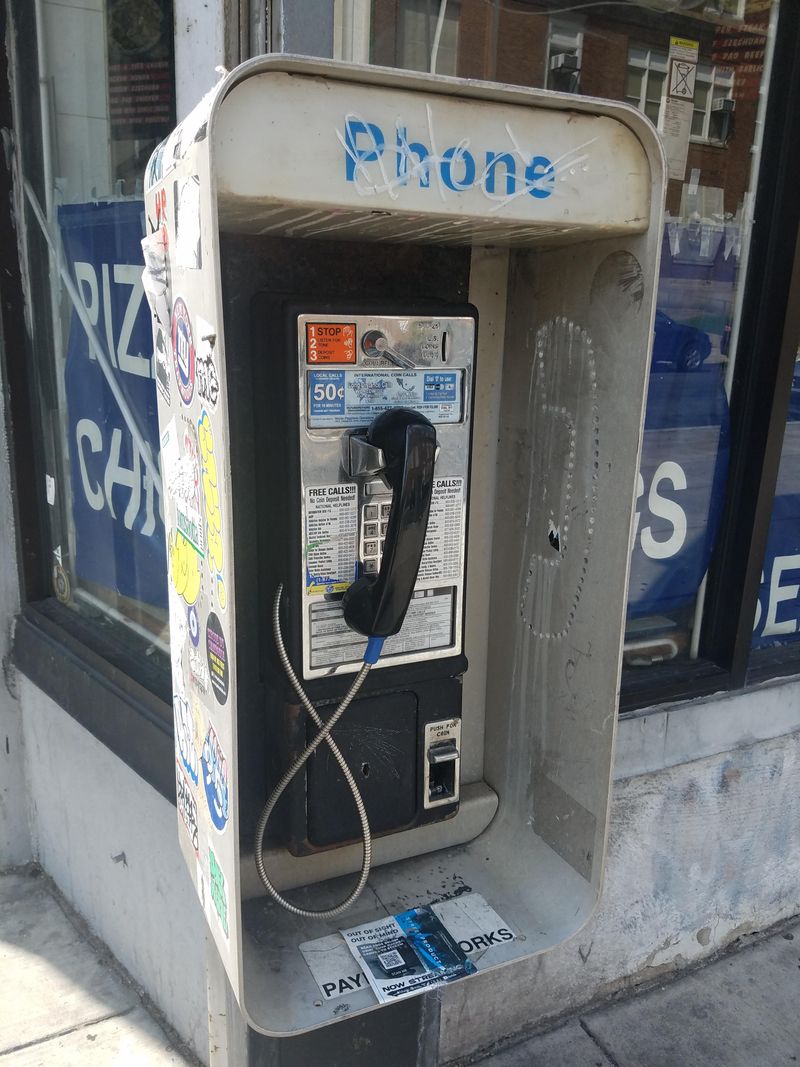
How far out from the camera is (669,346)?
233cm

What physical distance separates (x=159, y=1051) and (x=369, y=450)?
1771 mm

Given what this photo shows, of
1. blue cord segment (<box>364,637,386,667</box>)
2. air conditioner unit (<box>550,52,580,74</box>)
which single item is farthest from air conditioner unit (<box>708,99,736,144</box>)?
blue cord segment (<box>364,637,386,667</box>)

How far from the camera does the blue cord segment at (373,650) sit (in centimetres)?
139

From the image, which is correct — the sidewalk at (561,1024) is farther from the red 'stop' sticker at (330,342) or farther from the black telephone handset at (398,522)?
the red 'stop' sticker at (330,342)

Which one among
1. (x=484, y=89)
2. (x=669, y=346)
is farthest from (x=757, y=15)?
(x=484, y=89)

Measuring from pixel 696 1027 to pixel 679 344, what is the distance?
1.77 m

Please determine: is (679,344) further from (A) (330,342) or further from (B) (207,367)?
(B) (207,367)

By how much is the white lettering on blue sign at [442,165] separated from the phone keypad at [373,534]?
45 cm

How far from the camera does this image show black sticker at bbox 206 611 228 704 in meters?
1.23

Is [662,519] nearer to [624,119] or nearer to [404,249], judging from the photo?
[404,249]

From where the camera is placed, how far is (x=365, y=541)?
1392 mm

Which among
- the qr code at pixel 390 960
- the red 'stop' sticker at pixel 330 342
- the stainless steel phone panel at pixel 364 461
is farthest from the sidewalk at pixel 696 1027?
the red 'stop' sticker at pixel 330 342

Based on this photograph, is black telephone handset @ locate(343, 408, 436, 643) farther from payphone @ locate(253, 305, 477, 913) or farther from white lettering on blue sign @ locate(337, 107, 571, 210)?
white lettering on blue sign @ locate(337, 107, 571, 210)

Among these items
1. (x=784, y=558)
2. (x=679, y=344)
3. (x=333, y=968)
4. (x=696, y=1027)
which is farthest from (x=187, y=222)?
(x=696, y=1027)
